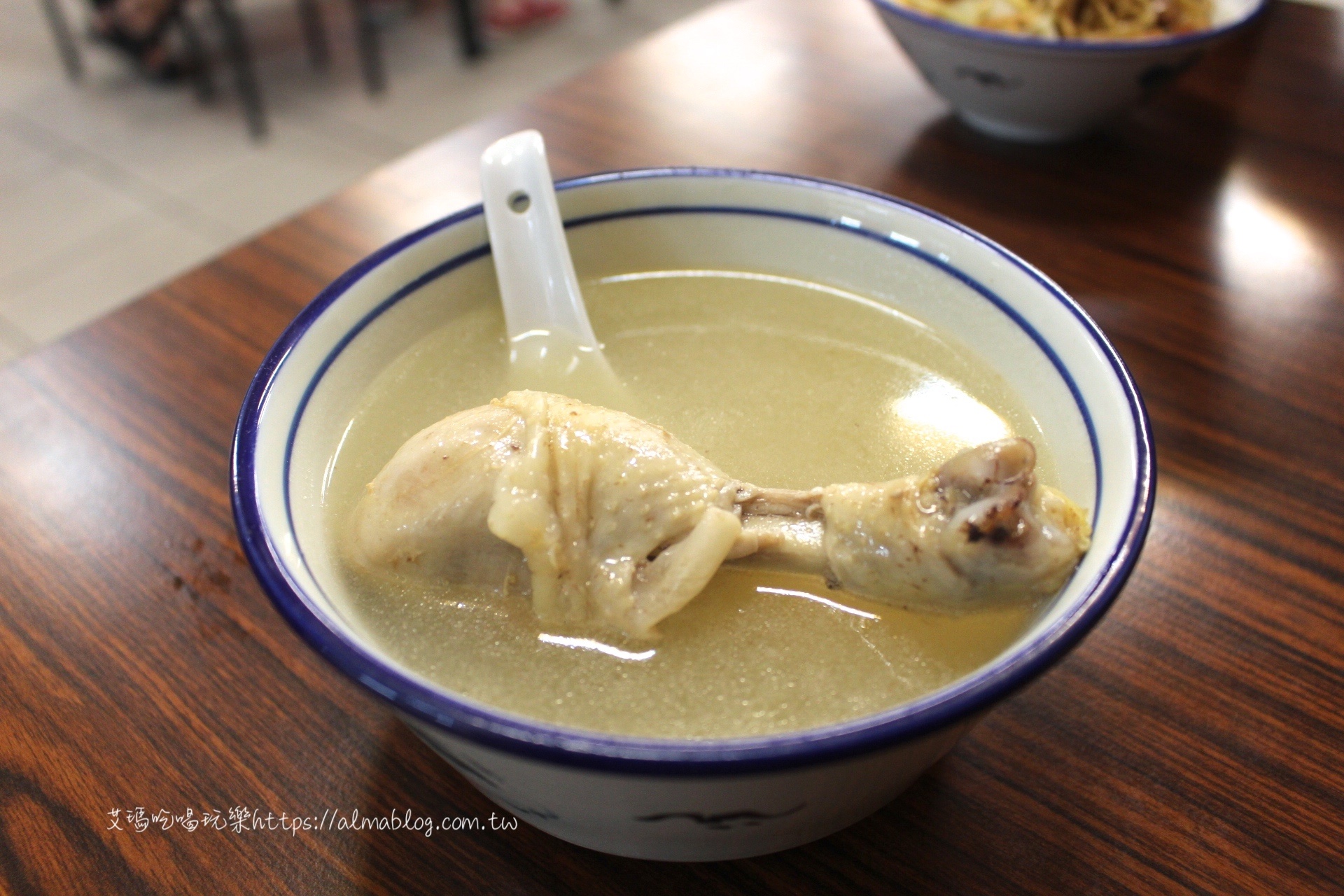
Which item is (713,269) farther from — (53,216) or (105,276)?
(53,216)

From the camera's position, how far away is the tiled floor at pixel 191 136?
2.73 m

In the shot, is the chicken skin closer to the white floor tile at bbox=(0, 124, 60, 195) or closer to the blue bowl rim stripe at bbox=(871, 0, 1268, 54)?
→ the blue bowl rim stripe at bbox=(871, 0, 1268, 54)

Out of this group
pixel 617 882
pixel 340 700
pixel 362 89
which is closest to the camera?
pixel 617 882

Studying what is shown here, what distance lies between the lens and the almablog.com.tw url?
651 mm

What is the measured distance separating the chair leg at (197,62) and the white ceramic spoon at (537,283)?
10.2 feet

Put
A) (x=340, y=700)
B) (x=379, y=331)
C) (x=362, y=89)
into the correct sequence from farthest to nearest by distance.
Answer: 1. (x=362, y=89)
2. (x=379, y=331)
3. (x=340, y=700)

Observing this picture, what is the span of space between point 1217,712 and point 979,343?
0.36 m

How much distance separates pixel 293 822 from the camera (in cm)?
66

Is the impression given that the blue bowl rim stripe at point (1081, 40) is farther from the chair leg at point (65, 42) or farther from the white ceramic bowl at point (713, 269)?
the chair leg at point (65, 42)

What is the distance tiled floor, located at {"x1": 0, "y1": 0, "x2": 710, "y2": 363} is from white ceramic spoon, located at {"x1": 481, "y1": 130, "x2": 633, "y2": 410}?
207cm

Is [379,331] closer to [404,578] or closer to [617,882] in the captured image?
[404,578]

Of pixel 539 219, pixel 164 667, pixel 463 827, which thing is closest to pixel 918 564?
pixel 463 827

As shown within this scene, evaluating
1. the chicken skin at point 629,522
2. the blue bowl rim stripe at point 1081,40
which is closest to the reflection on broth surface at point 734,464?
the chicken skin at point 629,522

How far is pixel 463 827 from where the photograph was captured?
65 centimetres
